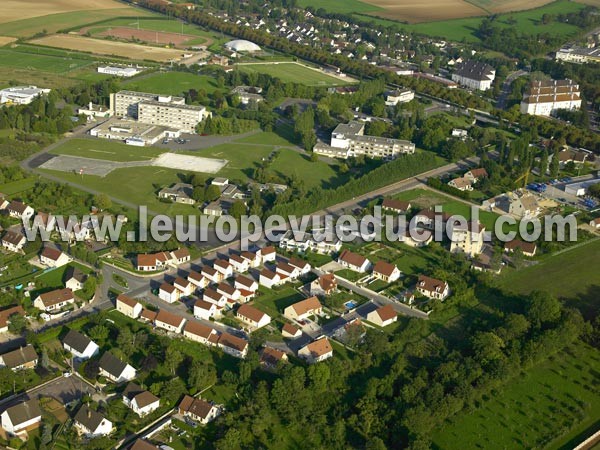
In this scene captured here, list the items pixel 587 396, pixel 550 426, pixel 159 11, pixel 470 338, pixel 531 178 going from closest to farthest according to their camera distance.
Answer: pixel 550 426 → pixel 587 396 → pixel 470 338 → pixel 531 178 → pixel 159 11

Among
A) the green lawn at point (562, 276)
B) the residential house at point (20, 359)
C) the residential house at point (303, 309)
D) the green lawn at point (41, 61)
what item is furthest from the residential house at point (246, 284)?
the green lawn at point (41, 61)

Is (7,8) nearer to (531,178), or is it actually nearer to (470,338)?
(531,178)

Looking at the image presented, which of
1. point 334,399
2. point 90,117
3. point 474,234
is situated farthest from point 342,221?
point 90,117

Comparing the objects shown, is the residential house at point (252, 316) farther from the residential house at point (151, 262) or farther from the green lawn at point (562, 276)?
the green lawn at point (562, 276)

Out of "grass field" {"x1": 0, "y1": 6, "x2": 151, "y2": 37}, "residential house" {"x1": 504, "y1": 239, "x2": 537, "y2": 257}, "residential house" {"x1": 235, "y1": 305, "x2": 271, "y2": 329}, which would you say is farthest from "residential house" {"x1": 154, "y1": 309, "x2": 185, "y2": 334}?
"grass field" {"x1": 0, "y1": 6, "x2": 151, "y2": 37}

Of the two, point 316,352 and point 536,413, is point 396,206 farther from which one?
point 536,413

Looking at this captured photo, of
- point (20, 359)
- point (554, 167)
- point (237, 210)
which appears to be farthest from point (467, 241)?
point (20, 359)
